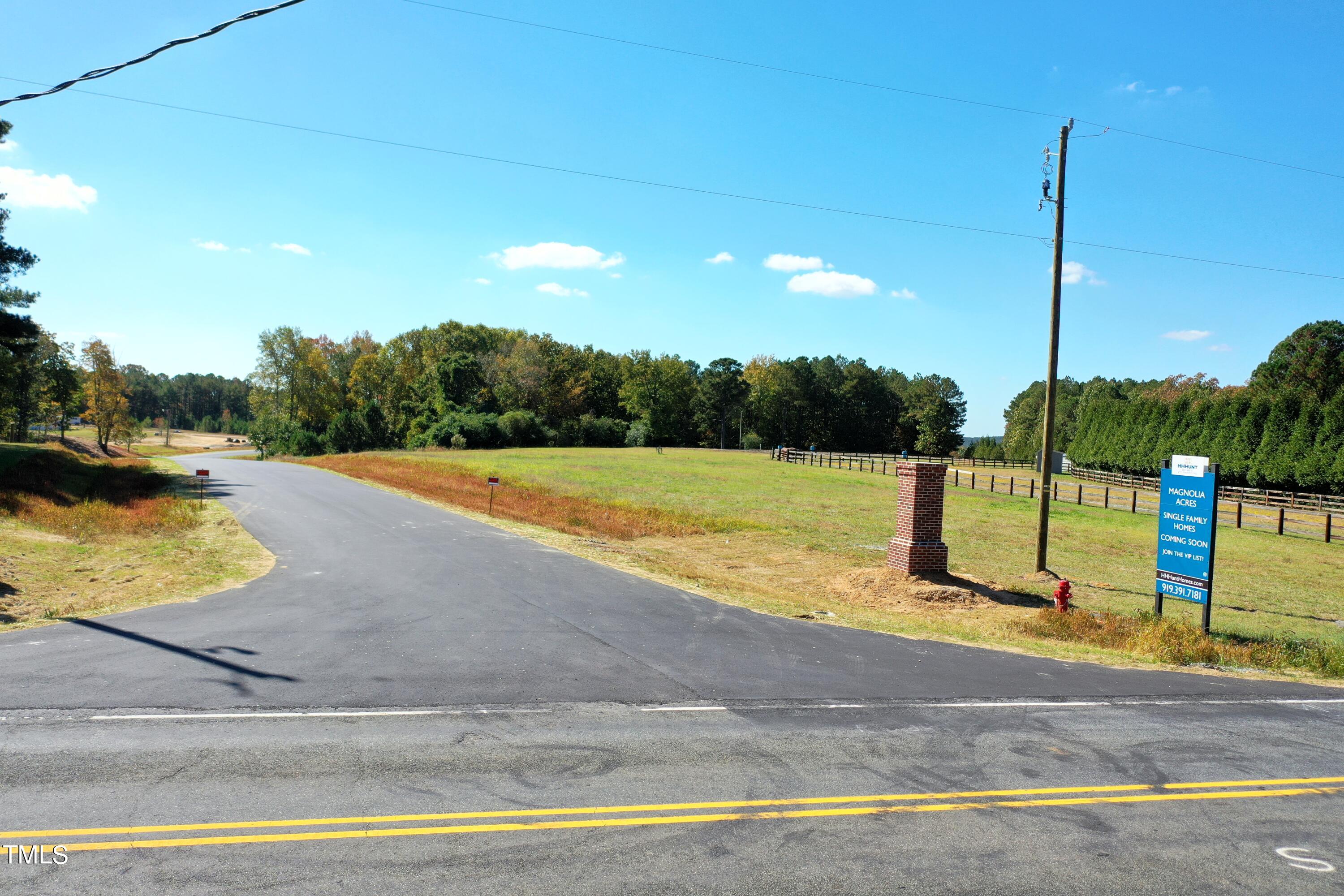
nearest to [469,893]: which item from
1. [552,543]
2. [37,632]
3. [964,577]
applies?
[37,632]

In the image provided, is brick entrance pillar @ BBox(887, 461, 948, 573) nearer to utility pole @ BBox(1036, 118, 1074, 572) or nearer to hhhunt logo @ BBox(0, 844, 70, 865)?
utility pole @ BBox(1036, 118, 1074, 572)

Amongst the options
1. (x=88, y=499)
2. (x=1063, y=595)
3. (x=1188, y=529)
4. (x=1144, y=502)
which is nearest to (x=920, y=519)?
(x=1063, y=595)

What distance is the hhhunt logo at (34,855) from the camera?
15.4ft

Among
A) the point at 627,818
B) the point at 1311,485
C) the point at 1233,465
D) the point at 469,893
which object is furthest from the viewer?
the point at 1233,465

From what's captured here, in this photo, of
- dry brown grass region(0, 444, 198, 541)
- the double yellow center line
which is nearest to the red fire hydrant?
the double yellow center line

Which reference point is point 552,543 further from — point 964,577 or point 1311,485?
point 1311,485

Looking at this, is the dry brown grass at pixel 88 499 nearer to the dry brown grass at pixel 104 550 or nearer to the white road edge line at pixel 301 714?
the dry brown grass at pixel 104 550

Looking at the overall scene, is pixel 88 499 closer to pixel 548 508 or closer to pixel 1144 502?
pixel 548 508

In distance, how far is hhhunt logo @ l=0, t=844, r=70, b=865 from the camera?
15.4ft

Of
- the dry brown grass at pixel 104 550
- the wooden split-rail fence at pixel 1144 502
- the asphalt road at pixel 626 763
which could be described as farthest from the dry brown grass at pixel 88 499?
the wooden split-rail fence at pixel 1144 502

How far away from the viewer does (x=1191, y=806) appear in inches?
243

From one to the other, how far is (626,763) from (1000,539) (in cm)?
2350

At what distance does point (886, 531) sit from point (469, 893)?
24.5 meters

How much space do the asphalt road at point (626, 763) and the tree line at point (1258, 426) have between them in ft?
140
